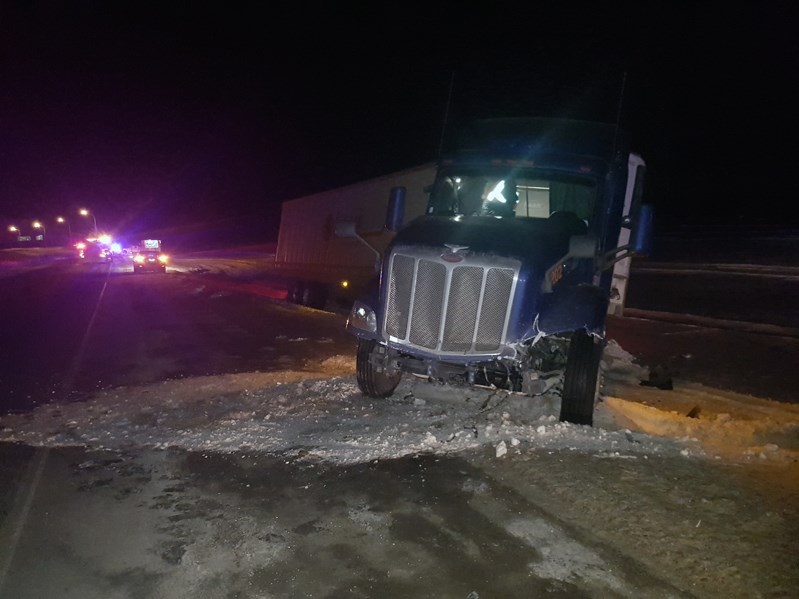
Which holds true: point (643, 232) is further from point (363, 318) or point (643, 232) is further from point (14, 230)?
point (14, 230)

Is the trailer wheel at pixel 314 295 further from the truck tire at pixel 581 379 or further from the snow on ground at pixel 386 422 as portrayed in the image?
the truck tire at pixel 581 379

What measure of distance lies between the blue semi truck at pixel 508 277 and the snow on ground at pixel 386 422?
1.47ft

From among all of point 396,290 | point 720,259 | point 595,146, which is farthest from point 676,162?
point 396,290

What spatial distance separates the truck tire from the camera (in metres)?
6.23

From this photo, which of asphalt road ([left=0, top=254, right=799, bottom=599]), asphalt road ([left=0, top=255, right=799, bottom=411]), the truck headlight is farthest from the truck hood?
asphalt road ([left=0, top=255, right=799, bottom=411])

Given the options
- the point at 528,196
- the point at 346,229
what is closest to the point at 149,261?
the point at 346,229

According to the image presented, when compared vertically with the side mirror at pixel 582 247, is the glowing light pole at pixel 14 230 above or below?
below

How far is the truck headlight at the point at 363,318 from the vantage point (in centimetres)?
653

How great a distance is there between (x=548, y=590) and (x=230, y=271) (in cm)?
3411

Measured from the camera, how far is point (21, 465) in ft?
18.0

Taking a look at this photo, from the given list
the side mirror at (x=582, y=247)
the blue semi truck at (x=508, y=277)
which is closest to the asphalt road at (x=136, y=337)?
the blue semi truck at (x=508, y=277)

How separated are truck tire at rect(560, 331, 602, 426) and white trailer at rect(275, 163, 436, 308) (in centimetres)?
711

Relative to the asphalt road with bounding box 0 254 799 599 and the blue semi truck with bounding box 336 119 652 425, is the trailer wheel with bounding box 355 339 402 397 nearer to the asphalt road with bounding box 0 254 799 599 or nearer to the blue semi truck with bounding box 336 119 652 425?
the blue semi truck with bounding box 336 119 652 425

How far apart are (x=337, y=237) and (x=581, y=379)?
35.9ft
